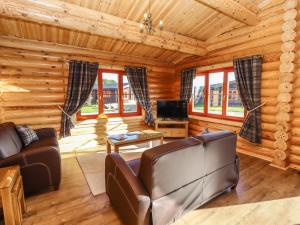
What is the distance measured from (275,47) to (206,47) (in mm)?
1711

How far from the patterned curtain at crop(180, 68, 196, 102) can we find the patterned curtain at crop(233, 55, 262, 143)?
1.42m

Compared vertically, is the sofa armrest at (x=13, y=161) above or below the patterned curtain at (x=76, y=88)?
below

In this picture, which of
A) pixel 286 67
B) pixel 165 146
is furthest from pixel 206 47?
pixel 165 146

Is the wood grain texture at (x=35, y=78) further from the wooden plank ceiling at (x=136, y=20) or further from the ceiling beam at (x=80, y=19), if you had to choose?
the ceiling beam at (x=80, y=19)

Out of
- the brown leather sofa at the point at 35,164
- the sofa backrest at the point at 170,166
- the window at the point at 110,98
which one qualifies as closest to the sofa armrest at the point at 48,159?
the brown leather sofa at the point at 35,164

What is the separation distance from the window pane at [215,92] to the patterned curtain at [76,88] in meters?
3.16

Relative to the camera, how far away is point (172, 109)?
5055mm

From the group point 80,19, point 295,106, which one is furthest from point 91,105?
point 295,106

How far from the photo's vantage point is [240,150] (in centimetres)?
400

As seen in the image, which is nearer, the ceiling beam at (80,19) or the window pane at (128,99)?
the ceiling beam at (80,19)

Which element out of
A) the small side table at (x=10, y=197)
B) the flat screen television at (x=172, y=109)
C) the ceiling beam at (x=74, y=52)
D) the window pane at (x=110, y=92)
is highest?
the ceiling beam at (x=74, y=52)

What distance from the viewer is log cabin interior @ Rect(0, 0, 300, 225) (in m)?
1.83

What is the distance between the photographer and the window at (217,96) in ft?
13.6

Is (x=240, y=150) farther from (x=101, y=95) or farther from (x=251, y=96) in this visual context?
(x=101, y=95)
